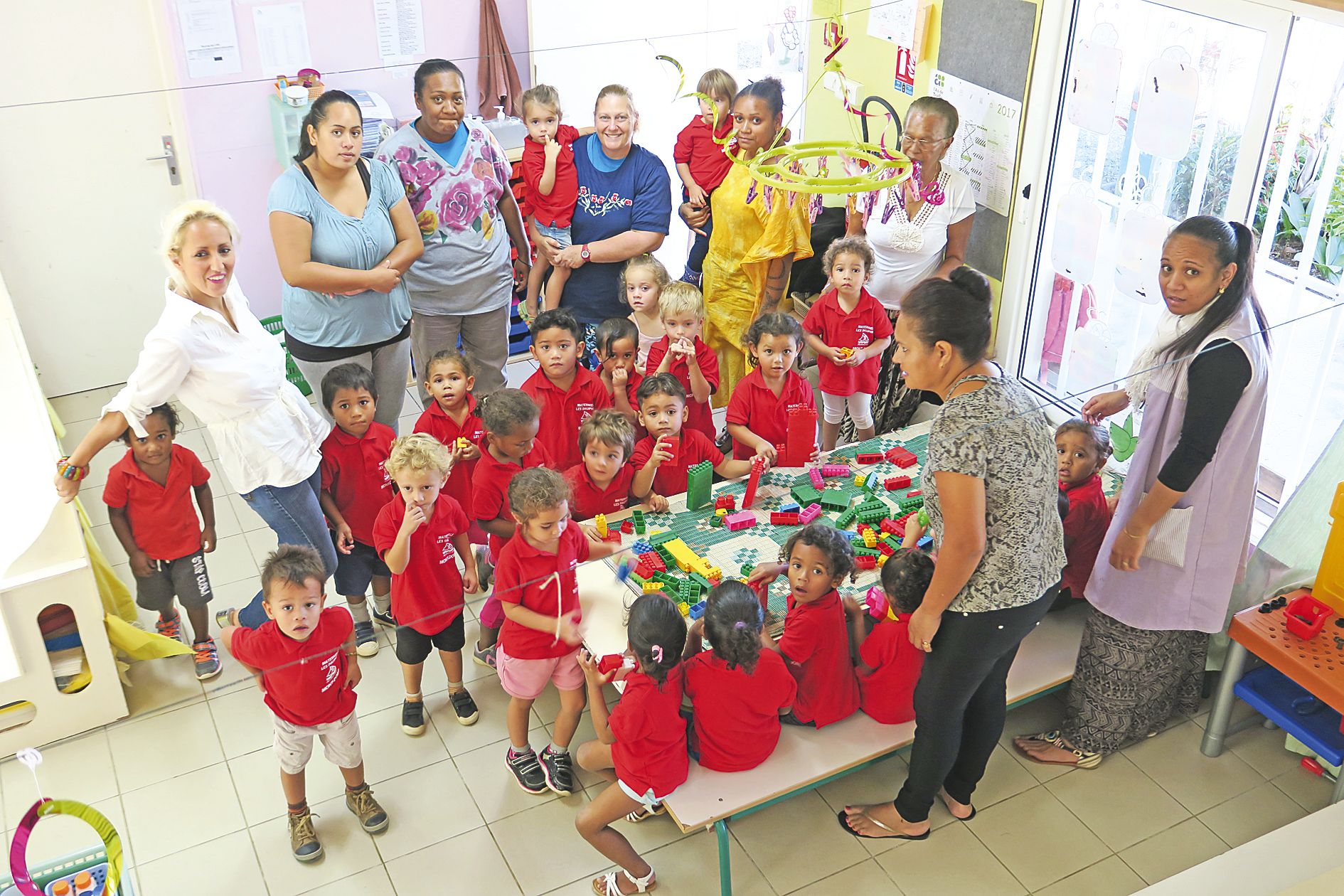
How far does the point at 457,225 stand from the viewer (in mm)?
3447

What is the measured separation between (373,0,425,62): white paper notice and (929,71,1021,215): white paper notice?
2.00 meters

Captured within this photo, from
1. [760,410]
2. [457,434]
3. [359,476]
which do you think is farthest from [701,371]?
[359,476]

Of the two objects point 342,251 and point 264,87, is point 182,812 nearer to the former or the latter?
point 342,251

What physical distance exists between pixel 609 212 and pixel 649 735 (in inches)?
76.4

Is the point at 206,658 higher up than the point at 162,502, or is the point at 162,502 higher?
the point at 162,502

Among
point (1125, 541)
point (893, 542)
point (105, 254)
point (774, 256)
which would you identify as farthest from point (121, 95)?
point (1125, 541)

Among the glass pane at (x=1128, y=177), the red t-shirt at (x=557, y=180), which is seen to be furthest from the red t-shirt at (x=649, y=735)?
the red t-shirt at (x=557, y=180)

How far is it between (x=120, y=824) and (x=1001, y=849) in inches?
74.8

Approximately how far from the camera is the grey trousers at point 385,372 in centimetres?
328

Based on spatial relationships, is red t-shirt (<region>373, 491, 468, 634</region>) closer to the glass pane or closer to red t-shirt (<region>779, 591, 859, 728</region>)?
red t-shirt (<region>779, 591, 859, 728</region>)

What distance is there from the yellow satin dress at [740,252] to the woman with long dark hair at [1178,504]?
57.0 inches

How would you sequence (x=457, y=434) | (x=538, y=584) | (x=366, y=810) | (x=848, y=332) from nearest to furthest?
(x=538, y=584) < (x=366, y=810) < (x=457, y=434) < (x=848, y=332)

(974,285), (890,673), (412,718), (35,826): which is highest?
(974,285)

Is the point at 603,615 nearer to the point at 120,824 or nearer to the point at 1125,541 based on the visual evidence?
the point at 120,824
